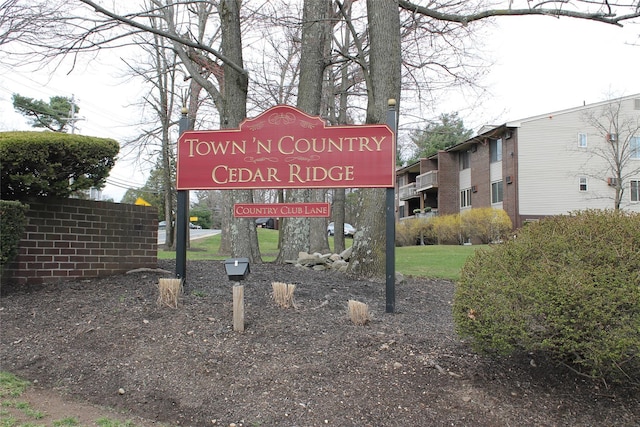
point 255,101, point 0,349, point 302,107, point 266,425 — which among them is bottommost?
point 266,425

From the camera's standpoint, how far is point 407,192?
44.4 metres

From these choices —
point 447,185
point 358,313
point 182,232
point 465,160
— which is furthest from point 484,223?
point 358,313

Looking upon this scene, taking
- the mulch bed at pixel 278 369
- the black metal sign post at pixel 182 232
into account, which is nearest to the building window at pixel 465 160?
the black metal sign post at pixel 182 232

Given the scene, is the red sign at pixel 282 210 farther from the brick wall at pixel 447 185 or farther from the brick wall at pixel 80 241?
the brick wall at pixel 447 185

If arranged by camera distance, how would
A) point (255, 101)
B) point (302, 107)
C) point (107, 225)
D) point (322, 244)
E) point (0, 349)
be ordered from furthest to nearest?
point (255, 101)
point (322, 244)
point (302, 107)
point (107, 225)
point (0, 349)

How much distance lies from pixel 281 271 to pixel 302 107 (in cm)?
373

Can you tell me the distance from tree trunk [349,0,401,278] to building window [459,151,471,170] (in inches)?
1093

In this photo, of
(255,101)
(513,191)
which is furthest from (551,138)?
(255,101)

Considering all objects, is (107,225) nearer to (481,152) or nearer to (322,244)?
(322,244)

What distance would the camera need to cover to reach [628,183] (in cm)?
2869

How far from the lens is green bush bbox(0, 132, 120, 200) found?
217 inches

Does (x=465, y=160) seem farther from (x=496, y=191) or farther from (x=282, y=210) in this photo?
(x=282, y=210)

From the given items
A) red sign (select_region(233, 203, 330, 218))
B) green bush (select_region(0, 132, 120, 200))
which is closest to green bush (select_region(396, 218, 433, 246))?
red sign (select_region(233, 203, 330, 218))

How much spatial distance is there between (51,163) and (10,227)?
84 cm
